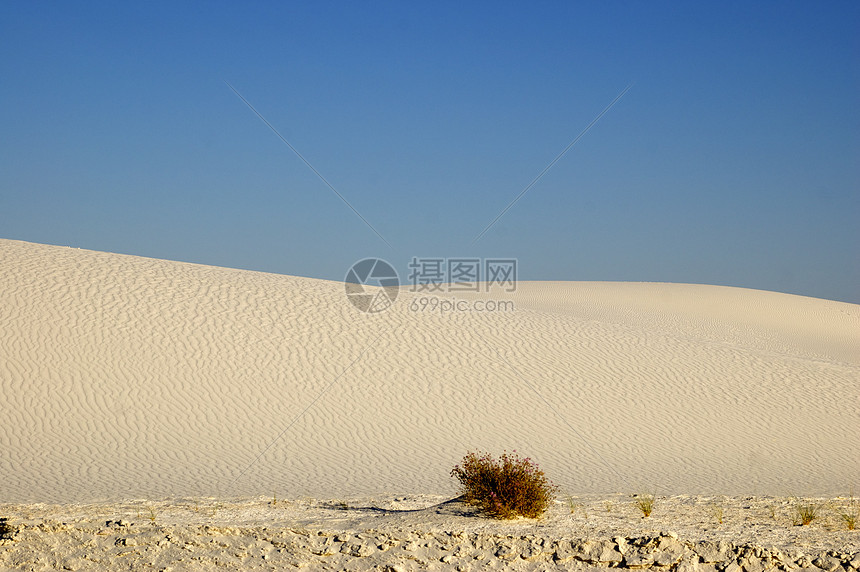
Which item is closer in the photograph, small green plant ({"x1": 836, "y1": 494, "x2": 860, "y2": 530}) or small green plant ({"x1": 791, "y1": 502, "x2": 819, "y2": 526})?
small green plant ({"x1": 836, "y1": 494, "x2": 860, "y2": 530})

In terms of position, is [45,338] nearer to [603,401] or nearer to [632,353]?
[603,401]

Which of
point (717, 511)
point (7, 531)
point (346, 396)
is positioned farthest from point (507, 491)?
point (346, 396)

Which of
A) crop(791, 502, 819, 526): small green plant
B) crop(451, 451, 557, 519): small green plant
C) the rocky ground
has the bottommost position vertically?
the rocky ground

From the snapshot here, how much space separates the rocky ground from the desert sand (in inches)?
24.7

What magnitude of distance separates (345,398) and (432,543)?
413 inches

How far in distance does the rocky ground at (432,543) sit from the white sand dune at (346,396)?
3366 millimetres

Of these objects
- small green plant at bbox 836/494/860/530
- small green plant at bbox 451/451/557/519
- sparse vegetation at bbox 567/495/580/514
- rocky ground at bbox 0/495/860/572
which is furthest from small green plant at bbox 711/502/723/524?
small green plant at bbox 451/451/557/519

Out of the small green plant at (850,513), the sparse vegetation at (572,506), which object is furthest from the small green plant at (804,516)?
the sparse vegetation at (572,506)

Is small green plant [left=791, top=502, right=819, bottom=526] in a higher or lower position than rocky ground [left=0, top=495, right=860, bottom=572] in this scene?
higher

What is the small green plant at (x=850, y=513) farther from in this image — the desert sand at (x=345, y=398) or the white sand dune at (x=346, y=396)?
the white sand dune at (x=346, y=396)

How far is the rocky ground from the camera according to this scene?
5375 mm

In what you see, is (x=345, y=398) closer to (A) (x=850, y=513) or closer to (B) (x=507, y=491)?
(B) (x=507, y=491)

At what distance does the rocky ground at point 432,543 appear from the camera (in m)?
5.38

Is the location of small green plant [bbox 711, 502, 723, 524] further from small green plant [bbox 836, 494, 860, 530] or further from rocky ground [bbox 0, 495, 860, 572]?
small green plant [bbox 836, 494, 860, 530]
